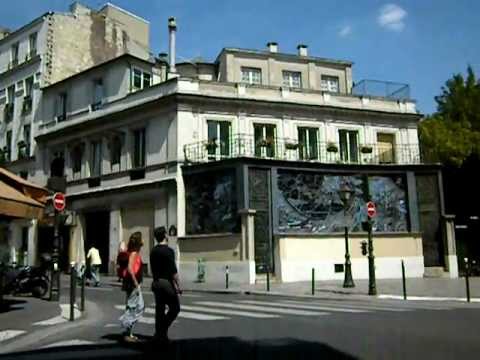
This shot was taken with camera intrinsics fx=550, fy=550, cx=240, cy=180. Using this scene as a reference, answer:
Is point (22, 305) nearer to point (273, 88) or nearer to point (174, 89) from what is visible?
point (174, 89)

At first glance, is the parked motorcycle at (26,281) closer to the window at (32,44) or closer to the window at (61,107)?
the window at (61,107)

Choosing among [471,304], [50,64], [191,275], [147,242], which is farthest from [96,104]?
[471,304]

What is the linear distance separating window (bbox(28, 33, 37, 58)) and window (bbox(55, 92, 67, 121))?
16.0 feet

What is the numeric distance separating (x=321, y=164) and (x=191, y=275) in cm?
816

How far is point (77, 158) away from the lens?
32.3m

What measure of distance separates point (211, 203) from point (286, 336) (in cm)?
1752

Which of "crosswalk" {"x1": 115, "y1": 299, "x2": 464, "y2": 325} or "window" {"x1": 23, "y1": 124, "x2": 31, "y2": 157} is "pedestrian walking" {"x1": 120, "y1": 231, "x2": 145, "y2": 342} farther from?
"window" {"x1": 23, "y1": 124, "x2": 31, "y2": 157}

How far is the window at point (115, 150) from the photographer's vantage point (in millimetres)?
29797

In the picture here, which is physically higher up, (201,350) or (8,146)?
(8,146)

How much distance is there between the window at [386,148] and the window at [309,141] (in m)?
3.84

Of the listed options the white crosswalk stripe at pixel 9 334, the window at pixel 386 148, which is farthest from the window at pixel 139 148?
Answer: the white crosswalk stripe at pixel 9 334

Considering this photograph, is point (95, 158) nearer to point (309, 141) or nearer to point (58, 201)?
point (309, 141)

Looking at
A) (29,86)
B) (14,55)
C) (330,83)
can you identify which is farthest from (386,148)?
(14,55)

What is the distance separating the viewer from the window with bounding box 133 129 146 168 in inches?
1126
